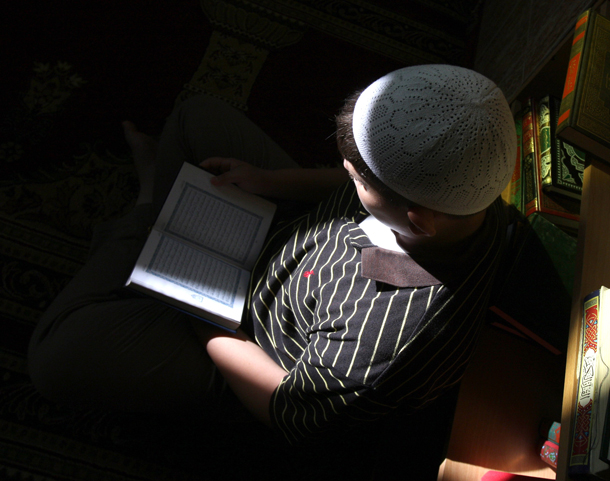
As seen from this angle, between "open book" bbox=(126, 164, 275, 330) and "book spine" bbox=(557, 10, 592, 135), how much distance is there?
591 millimetres

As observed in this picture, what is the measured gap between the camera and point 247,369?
0.77 m

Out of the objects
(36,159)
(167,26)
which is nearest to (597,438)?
(36,159)

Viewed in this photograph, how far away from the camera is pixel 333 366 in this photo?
0.64m

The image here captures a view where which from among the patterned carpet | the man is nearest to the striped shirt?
the man

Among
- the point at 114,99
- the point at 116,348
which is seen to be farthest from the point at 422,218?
the point at 114,99

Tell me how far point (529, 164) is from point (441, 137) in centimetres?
57

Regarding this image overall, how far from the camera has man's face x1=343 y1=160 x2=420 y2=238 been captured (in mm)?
564

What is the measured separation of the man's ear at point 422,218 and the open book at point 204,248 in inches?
16.8

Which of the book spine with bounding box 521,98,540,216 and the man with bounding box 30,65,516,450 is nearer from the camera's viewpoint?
the man with bounding box 30,65,516,450

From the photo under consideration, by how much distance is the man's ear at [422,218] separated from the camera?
540 mm

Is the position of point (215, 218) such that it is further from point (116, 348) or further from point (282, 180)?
point (116, 348)

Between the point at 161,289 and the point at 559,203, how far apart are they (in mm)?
815

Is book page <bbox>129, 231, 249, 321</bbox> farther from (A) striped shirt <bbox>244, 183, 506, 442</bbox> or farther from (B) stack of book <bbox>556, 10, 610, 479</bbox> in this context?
(B) stack of book <bbox>556, 10, 610, 479</bbox>

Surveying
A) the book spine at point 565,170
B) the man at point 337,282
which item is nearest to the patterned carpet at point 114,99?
the man at point 337,282
